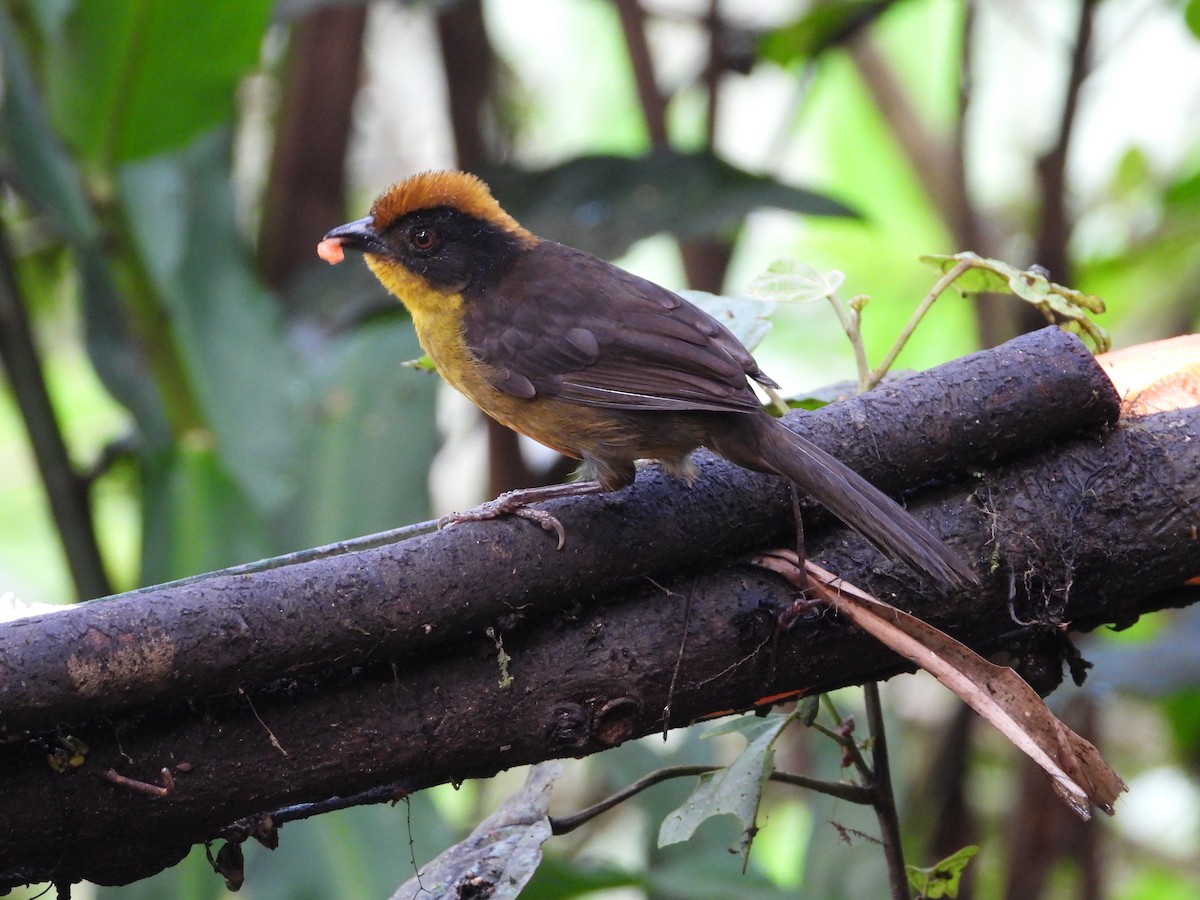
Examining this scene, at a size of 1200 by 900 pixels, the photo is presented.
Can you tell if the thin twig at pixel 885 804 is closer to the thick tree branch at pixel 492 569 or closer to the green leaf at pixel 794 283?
the thick tree branch at pixel 492 569

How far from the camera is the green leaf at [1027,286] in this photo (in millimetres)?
2025

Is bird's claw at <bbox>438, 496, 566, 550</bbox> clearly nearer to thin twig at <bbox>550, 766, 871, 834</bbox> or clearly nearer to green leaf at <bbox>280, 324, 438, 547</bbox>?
thin twig at <bbox>550, 766, 871, 834</bbox>

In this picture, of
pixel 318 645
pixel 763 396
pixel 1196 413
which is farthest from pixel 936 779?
pixel 318 645

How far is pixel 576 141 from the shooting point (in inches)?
282

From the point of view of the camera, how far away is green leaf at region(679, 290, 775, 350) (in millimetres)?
2434

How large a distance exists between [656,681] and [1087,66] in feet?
10.1

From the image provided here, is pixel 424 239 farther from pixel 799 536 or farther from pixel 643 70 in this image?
pixel 643 70

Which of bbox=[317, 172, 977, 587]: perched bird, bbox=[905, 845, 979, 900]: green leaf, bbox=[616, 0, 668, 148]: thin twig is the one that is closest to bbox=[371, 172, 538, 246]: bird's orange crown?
bbox=[317, 172, 977, 587]: perched bird

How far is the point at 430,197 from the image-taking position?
2.81 m

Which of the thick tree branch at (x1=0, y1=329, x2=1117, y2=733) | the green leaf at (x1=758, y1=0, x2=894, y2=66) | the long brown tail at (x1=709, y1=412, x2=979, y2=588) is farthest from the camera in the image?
the green leaf at (x1=758, y1=0, x2=894, y2=66)

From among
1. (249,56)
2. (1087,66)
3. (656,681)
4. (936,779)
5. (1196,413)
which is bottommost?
(936,779)

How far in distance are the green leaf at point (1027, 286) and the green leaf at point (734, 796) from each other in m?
0.79

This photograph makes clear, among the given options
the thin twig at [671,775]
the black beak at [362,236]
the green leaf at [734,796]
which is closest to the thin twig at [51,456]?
the black beak at [362,236]

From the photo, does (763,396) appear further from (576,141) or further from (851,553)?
(576,141)
